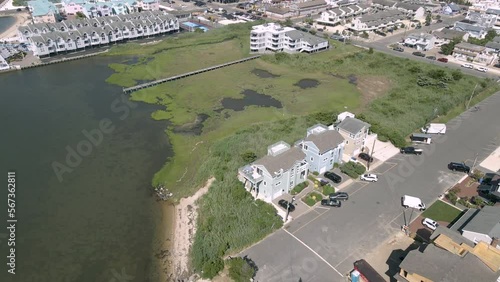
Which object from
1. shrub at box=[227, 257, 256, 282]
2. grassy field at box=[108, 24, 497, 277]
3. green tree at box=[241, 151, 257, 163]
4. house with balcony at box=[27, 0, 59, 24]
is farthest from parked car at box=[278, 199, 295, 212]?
house with balcony at box=[27, 0, 59, 24]

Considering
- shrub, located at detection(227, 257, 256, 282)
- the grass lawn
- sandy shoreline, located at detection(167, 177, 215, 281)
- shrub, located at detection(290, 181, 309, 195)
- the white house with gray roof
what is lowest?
sandy shoreline, located at detection(167, 177, 215, 281)

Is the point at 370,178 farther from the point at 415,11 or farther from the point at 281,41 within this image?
the point at 415,11

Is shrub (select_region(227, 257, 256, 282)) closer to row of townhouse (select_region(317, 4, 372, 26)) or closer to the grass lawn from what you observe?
the grass lawn

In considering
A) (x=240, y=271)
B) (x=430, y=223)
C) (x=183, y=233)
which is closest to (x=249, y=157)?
(x=183, y=233)

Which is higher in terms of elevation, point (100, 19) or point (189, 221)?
point (100, 19)

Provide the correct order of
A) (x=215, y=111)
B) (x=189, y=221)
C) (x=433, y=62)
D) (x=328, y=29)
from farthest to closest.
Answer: (x=328, y=29)
(x=433, y=62)
(x=215, y=111)
(x=189, y=221)

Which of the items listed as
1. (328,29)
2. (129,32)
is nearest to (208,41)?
(129,32)

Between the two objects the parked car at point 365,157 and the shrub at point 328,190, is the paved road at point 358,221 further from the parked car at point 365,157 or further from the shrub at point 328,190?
the shrub at point 328,190

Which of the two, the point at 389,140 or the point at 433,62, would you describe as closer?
the point at 389,140

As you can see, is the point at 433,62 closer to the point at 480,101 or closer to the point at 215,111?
the point at 480,101
